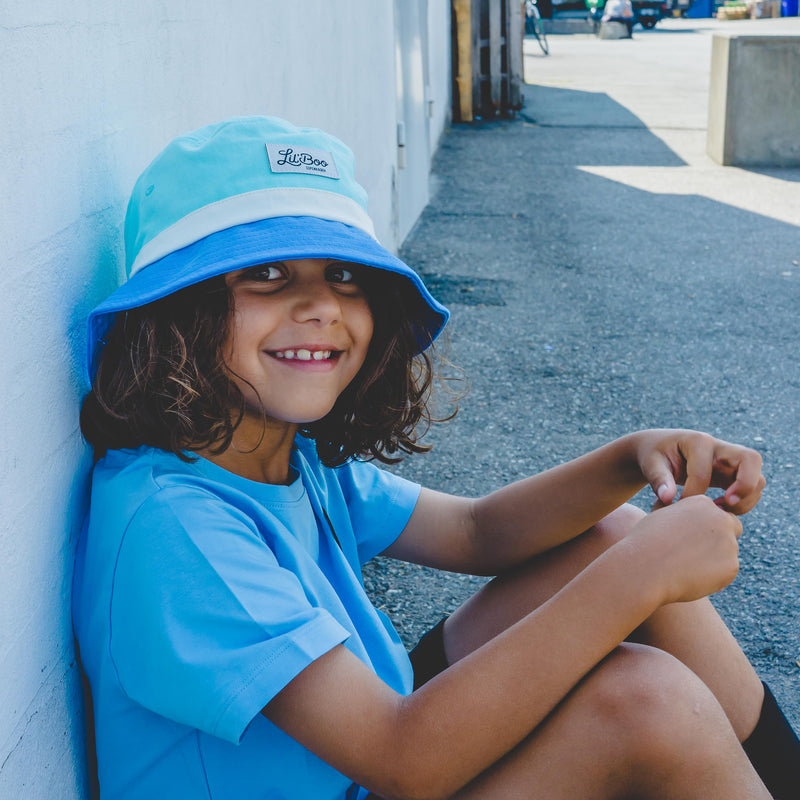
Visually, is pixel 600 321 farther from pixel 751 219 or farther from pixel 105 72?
pixel 105 72

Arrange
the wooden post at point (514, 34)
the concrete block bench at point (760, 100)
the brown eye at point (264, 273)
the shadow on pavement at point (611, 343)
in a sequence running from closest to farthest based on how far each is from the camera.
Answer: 1. the brown eye at point (264, 273)
2. the shadow on pavement at point (611, 343)
3. the concrete block bench at point (760, 100)
4. the wooden post at point (514, 34)

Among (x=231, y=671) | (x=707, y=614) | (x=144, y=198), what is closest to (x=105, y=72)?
(x=144, y=198)

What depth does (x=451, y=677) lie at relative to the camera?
1271 mm

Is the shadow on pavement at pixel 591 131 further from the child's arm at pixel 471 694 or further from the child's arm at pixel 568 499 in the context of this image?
the child's arm at pixel 471 694

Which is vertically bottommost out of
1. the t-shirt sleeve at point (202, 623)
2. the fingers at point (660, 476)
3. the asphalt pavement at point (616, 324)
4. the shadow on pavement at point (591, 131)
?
the shadow on pavement at point (591, 131)

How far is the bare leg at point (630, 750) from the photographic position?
131 centimetres

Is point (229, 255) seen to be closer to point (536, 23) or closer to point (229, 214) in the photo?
point (229, 214)

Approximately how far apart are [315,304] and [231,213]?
0.62ft

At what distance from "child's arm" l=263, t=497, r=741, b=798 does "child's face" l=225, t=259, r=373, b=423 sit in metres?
0.40

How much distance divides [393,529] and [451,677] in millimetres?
570

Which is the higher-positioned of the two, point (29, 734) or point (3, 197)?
point (3, 197)

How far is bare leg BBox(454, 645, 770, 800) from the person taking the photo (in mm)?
1306

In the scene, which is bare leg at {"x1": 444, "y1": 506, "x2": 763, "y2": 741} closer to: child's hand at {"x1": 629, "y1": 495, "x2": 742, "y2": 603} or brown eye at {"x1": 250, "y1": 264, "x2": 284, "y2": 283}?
child's hand at {"x1": 629, "y1": 495, "x2": 742, "y2": 603}

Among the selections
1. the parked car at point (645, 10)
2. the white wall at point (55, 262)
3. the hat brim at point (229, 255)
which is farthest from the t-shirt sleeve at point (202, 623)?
the parked car at point (645, 10)
